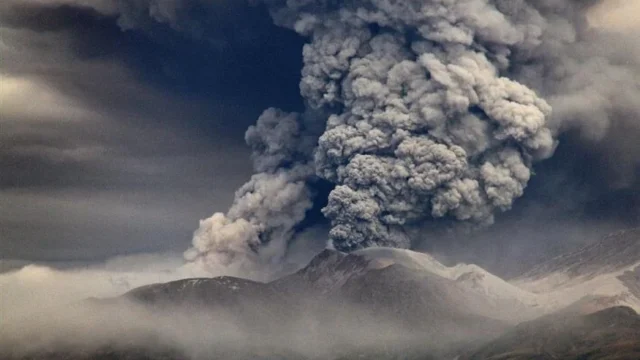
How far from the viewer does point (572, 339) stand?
105 metres

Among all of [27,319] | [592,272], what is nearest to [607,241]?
[592,272]

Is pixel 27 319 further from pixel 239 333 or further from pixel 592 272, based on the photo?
pixel 592 272

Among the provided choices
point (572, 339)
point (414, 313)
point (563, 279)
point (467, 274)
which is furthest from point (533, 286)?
point (572, 339)

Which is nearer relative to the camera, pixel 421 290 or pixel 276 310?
pixel 421 290

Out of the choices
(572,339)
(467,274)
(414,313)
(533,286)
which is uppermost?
(467,274)

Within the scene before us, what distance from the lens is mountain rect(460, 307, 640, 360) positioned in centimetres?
9762

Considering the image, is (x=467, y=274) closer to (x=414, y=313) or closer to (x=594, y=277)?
(x=414, y=313)

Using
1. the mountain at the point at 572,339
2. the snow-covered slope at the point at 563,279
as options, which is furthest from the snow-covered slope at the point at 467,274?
the mountain at the point at 572,339

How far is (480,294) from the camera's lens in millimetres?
116000

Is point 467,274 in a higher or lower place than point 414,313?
higher

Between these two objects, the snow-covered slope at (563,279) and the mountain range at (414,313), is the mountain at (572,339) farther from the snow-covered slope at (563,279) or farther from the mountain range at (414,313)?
the snow-covered slope at (563,279)

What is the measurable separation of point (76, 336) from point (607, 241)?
80.1 meters

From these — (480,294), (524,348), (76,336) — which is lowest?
(524,348)

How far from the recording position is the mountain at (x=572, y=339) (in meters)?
97.6
